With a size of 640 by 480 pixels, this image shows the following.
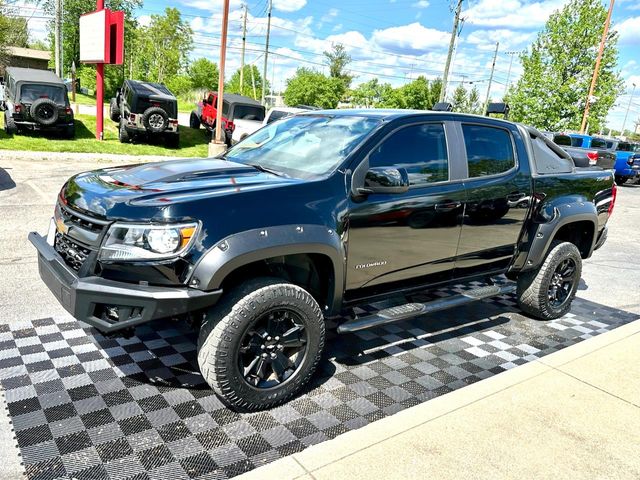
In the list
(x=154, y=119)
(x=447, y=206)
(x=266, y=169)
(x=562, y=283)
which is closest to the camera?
(x=266, y=169)

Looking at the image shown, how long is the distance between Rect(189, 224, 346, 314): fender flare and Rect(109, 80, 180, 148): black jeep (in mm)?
15177

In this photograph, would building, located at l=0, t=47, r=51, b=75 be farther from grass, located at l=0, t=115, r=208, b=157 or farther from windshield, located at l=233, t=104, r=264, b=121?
windshield, located at l=233, t=104, r=264, b=121

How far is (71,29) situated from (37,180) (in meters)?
33.9

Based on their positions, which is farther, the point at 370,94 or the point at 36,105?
the point at 370,94

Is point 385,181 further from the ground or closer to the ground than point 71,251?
further from the ground

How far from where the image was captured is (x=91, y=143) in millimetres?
16953

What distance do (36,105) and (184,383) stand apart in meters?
15.3

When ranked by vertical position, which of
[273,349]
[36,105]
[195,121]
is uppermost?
[36,105]

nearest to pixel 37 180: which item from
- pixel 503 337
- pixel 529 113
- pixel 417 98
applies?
pixel 503 337

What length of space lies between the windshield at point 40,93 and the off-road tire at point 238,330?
16.1 m

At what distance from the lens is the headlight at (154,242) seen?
2.82m

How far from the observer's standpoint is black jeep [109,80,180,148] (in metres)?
17.0

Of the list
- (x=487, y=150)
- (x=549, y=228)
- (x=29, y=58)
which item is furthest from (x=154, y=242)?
(x=29, y=58)

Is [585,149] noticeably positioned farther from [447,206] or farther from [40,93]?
[40,93]
